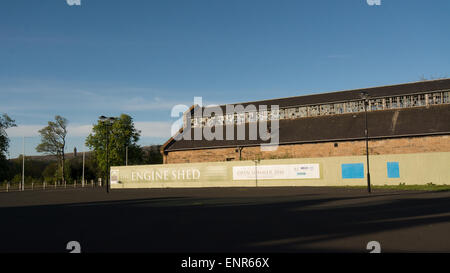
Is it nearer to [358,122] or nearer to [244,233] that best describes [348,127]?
[358,122]

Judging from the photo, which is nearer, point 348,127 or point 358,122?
point 348,127

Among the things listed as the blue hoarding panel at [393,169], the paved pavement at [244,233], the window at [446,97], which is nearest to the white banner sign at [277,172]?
the blue hoarding panel at [393,169]

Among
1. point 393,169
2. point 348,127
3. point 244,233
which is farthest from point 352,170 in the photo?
point 244,233

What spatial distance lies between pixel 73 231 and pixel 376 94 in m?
45.3

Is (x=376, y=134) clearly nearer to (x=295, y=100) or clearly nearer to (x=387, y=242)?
(x=295, y=100)

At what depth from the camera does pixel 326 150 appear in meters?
45.0

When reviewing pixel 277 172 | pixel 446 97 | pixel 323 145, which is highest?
pixel 446 97

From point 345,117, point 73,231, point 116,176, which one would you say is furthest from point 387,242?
point 116,176

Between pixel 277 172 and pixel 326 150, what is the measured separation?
8.19 meters

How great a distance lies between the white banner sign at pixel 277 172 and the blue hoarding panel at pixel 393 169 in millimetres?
6633

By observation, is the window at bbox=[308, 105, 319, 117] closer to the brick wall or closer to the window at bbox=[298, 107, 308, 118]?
the window at bbox=[298, 107, 308, 118]

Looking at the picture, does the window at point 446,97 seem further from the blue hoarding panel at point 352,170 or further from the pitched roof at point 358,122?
the blue hoarding panel at point 352,170
